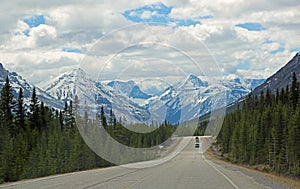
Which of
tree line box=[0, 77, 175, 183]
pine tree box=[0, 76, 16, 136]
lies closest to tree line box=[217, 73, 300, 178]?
tree line box=[0, 77, 175, 183]

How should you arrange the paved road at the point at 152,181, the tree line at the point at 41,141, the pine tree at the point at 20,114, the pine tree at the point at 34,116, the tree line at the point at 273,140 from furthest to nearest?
the pine tree at the point at 34,116 → the pine tree at the point at 20,114 → the tree line at the point at 273,140 → the tree line at the point at 41,141 → the paved road at the point at 152,181

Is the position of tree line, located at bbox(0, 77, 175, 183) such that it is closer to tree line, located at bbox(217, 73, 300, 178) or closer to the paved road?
tree line, located at bbox(217, 73, 300, 178)

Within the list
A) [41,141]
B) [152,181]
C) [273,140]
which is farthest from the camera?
[273,140]

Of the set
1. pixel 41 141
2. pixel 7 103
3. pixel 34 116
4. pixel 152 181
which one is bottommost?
pixel 152 181

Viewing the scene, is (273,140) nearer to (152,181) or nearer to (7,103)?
(7,103)

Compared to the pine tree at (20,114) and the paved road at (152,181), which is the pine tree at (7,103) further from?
the paved road at (152,181)

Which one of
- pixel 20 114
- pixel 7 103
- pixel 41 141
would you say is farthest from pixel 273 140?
pixel 7 103

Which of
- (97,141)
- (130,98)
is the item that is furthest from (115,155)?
(130,98)

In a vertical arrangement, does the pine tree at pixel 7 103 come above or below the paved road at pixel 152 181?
above

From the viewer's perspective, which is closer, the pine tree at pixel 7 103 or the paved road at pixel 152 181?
the paved road at pixel 152 181

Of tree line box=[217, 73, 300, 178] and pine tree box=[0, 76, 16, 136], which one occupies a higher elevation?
pine tree box=[0, 76, 16, 136]

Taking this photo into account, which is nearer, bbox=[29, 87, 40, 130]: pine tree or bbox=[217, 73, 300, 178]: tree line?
bbox=[217, 73, 300, 178]: tree line

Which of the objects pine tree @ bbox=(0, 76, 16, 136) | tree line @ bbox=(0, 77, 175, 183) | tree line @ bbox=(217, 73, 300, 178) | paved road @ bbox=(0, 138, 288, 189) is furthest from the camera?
pine tree @ bbox=(0, 76, 16, 136)

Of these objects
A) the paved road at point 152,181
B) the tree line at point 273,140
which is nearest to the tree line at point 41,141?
the tree line at point 273,140
